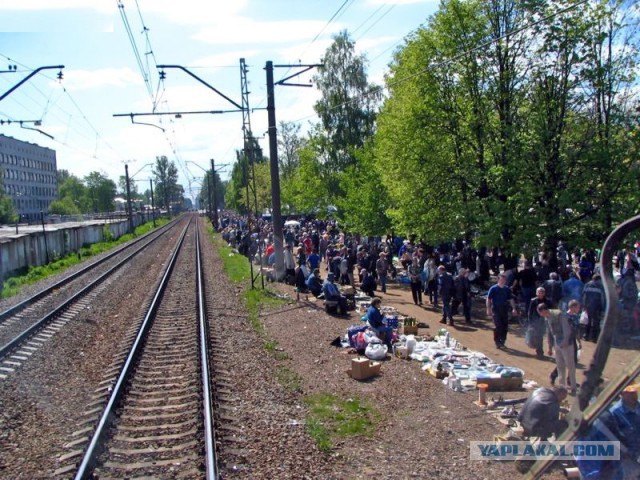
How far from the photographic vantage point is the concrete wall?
2811 centimetres

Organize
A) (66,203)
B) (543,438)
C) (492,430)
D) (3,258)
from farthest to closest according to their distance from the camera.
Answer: (66,203)
(3,258)
(492,430)
(543,438)

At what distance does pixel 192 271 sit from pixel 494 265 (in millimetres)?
13360

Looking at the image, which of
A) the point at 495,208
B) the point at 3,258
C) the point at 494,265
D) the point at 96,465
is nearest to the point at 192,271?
the point at 3,258

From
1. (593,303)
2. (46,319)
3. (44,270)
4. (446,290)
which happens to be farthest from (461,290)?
(44,270)

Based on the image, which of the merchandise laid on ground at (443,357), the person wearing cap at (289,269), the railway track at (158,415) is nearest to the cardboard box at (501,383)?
the merchandise laid on ground at (443,357)

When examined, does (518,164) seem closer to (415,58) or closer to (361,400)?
(415,58)

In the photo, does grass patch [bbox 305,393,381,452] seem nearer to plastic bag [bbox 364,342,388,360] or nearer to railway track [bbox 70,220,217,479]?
railway track [bbox 70,220,217,479]

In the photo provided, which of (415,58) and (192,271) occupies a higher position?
(415,58)

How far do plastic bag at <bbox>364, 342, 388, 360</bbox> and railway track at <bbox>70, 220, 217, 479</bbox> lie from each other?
297 cm

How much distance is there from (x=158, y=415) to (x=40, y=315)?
10.1 metres

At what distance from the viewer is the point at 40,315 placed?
16.8 meters

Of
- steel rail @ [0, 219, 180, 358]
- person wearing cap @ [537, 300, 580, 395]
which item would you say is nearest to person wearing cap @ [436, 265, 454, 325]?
person wearing cap @ [537, 300, 580, 395]

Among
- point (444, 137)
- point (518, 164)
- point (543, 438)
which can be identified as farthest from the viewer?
point (444, 137)

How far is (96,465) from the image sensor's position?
6680 millimetres
